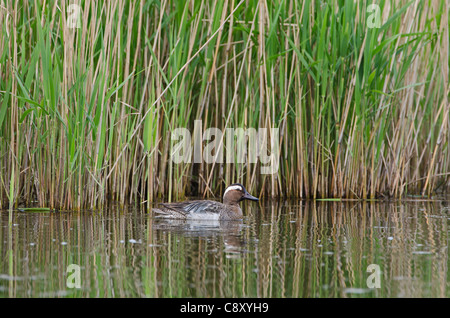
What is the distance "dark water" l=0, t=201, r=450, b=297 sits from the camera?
482 cm

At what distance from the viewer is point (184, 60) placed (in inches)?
333

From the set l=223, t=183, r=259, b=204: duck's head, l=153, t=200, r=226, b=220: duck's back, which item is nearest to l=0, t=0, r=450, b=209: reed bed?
l=153, t=200, r=226, b=220: duck's back

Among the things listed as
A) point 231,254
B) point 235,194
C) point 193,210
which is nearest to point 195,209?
point 193,210

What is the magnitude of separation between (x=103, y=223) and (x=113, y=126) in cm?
120

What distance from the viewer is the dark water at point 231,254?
15.8ft

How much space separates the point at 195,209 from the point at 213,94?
1920 millimetres

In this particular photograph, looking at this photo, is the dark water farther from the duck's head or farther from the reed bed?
the reed bed

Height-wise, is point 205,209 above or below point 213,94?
below

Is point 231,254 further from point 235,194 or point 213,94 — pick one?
point 213,94

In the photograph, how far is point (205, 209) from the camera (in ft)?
26.8

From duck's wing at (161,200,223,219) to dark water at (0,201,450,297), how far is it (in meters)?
0.15

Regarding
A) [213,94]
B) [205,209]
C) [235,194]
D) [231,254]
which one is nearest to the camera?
[231,254]
